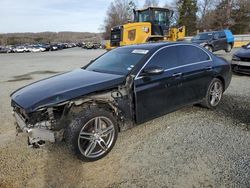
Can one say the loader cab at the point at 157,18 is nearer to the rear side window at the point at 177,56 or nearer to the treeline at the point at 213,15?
the rear side window at the point at 177,56

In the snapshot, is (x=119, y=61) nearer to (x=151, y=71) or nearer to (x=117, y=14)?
(x=151, y=71)

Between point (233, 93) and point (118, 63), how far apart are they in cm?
393

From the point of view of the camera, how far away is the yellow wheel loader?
1605 cm

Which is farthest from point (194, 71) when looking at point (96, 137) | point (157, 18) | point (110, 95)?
point (157, 18)

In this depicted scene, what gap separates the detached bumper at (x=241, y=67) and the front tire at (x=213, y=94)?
12.3 feet

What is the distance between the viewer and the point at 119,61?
4.69m

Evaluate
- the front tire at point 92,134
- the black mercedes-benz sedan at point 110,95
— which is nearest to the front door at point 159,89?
the black mercedes-benz sedan at point 110,95

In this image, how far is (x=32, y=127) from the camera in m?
3.42

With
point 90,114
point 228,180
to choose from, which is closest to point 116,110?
point 90,114

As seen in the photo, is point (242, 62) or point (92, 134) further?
point (242, 62)

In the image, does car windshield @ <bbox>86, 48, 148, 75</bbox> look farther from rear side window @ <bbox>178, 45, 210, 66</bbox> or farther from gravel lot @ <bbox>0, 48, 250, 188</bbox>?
gravel lot @ <bbox>0, 48, 250, 188</bbox>

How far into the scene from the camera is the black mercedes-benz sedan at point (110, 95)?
3463mm

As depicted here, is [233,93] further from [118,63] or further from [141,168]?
[141,168]

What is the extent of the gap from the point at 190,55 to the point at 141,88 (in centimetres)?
165
